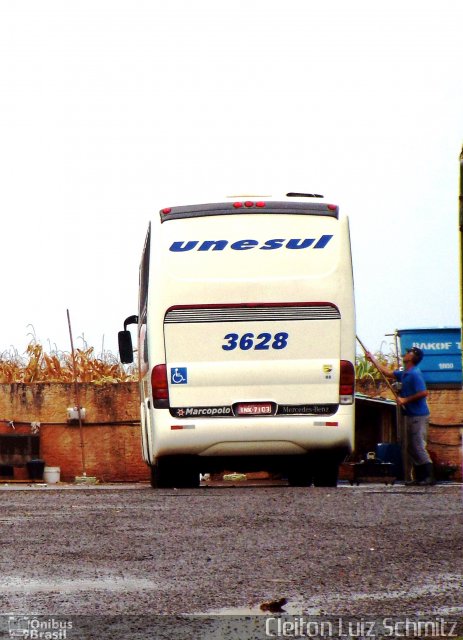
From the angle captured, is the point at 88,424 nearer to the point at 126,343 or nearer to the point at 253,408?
the point at 126,343

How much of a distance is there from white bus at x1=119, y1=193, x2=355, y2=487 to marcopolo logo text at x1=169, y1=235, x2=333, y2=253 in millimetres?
12

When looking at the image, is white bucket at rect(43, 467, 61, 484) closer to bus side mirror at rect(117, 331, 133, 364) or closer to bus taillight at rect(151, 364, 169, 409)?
bus side mirror at rect(117, 331, 133, 364)

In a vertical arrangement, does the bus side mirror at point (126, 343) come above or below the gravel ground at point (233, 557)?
above

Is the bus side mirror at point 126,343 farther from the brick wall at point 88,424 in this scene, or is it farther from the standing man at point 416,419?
the brick wall at point 88,424

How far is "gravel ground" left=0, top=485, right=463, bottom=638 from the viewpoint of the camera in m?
6.07

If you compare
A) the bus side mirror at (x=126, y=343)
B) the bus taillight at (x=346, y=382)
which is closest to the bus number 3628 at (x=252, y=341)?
the bus taillight at (x=346, y=382)

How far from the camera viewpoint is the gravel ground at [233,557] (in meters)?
6.07

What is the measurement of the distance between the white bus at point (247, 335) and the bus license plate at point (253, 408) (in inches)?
0.5

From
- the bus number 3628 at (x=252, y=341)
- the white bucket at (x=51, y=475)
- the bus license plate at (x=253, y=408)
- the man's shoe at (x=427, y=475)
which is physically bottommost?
the white bucket at (x=51, y=475)

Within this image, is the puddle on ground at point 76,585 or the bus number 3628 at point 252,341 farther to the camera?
the bus number 3628 at point 252,341

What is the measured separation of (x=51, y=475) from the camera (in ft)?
79.2

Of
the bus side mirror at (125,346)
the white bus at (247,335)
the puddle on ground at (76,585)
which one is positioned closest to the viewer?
the puddle on ground at (76,585)

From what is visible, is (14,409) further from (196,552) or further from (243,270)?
(196,552)

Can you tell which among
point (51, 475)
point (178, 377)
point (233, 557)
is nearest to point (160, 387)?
point (178, 377)
